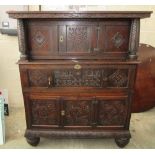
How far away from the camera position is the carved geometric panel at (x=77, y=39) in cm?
157

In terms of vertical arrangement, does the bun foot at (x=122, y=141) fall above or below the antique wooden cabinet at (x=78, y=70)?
below

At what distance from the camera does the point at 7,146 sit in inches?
73.2

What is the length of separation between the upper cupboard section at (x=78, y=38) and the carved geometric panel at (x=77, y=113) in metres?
0.40

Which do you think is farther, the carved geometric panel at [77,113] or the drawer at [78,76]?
the carved geometric panel at [77,113]

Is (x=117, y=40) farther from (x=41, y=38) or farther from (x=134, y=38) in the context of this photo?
(x=41, y=38)

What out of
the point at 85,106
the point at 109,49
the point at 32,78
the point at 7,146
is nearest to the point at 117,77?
the point at 109,49

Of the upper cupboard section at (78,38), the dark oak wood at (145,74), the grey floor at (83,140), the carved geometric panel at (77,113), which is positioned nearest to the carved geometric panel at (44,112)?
the carved geometric panel at (77,113)

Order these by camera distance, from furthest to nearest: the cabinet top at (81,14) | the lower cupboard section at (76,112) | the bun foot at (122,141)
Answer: the bun foot at (122,141) → the lower cupboard section at (76,112) → the cabinet top at (81,14)

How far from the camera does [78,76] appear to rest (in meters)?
1.61

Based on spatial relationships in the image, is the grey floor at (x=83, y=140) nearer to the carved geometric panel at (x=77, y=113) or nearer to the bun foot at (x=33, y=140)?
the bun foot at (x=33, y=140)

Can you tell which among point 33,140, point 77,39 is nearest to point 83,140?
point 33,140

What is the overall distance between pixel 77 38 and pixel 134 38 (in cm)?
45

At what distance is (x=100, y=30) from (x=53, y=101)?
0.71m

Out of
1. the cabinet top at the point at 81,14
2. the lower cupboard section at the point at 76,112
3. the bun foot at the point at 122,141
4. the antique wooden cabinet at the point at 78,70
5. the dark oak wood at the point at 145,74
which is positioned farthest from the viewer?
the dark oak wood at the point at 145,74
